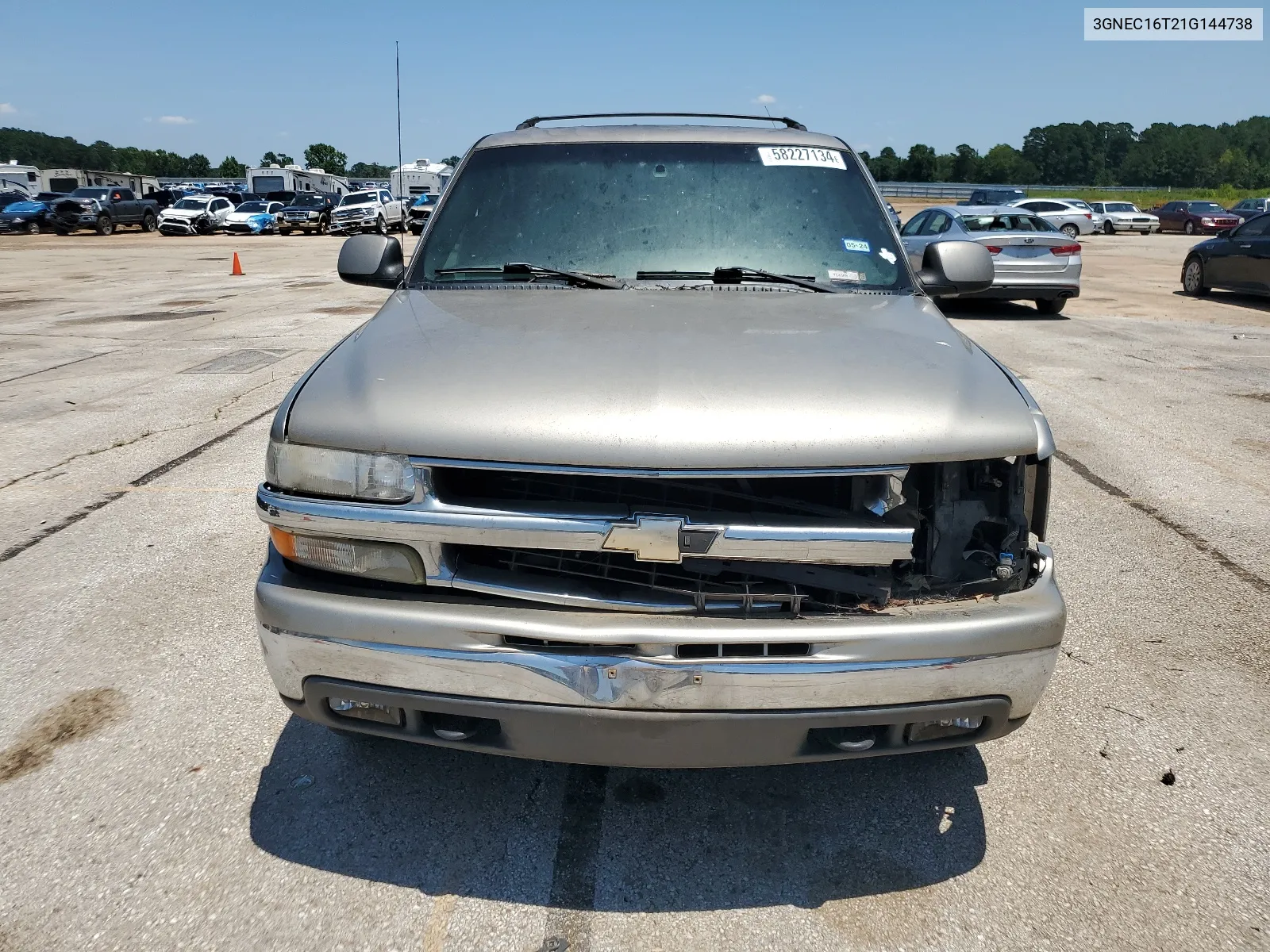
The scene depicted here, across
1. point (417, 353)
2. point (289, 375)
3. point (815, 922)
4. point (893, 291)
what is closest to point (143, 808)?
point (417, 353)

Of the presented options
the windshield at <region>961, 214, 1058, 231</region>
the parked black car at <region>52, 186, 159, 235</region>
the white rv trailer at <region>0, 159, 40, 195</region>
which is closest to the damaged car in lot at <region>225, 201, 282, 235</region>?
the parked black car at <region>52, 186, 159, 235</region>

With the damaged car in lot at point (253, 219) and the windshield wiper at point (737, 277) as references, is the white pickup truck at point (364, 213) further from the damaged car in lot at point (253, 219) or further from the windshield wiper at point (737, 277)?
the windshield wiper at point (737, 277)

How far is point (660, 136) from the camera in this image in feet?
12.5

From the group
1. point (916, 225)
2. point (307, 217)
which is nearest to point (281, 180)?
point (307, 217)

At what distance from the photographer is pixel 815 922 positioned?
2.30 metres

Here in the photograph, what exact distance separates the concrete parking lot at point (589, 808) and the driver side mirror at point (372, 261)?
144 centimetres

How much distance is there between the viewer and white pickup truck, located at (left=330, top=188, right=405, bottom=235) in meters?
36.3

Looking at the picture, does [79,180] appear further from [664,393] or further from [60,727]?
[664,393]

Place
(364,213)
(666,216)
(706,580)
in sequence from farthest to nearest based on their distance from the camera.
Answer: (364,213) < (666,216) < (706,580)

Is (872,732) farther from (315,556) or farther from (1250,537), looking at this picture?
(1250,537)

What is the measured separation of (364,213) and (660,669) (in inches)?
1465

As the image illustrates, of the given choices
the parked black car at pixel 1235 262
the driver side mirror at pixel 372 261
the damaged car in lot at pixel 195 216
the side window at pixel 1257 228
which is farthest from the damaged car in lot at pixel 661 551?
the damaged car in lot at pixel 195 216

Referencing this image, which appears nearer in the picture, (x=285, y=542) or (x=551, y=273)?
(x=285, y=542)

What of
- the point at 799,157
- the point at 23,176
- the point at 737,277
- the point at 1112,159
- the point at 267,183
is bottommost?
the point at 737,277
